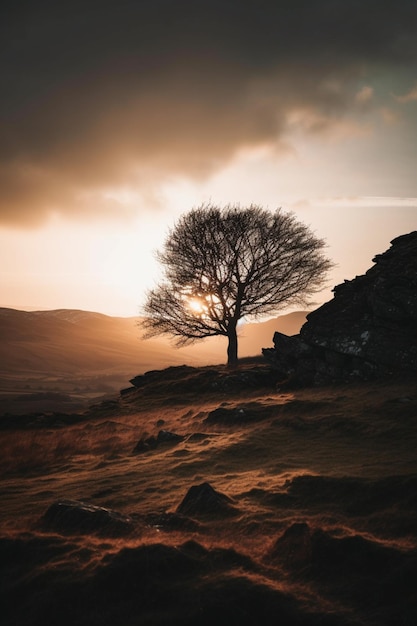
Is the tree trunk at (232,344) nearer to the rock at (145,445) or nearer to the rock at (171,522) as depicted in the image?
the rock at (145,445)

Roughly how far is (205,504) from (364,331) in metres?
14.3

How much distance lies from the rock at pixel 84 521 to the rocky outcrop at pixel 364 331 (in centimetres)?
1499

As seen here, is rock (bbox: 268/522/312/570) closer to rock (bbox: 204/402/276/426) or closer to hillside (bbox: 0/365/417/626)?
hillside (bbox: 0/365/417/626)

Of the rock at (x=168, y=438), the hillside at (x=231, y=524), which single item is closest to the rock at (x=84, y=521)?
the hillside at (x=231, y=524)

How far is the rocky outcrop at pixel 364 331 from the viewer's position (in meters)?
19.1

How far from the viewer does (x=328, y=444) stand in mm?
13242

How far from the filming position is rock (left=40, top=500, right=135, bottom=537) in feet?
27.3

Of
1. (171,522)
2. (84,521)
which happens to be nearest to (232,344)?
(171,522)

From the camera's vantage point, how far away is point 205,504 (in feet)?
30.5

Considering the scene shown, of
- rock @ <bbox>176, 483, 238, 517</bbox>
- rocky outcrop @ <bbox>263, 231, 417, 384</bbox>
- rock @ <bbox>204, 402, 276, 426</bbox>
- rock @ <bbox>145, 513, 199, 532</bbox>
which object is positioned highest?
rocky outcrop @ <bbox>263, 231, 417, 384</bbox>

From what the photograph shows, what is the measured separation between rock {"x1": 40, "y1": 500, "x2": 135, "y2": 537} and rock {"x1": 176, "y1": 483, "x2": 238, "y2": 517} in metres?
1.45

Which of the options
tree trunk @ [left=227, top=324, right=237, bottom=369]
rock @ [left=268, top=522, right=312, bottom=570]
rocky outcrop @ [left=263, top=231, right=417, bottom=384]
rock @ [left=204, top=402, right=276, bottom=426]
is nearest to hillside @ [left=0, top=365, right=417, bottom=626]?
rock @ [left=268, top=522, right=312, bottom=570]

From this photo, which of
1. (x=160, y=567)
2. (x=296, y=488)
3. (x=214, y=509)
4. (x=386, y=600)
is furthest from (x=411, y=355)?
(x=160, y=567)

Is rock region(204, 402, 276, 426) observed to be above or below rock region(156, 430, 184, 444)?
above
